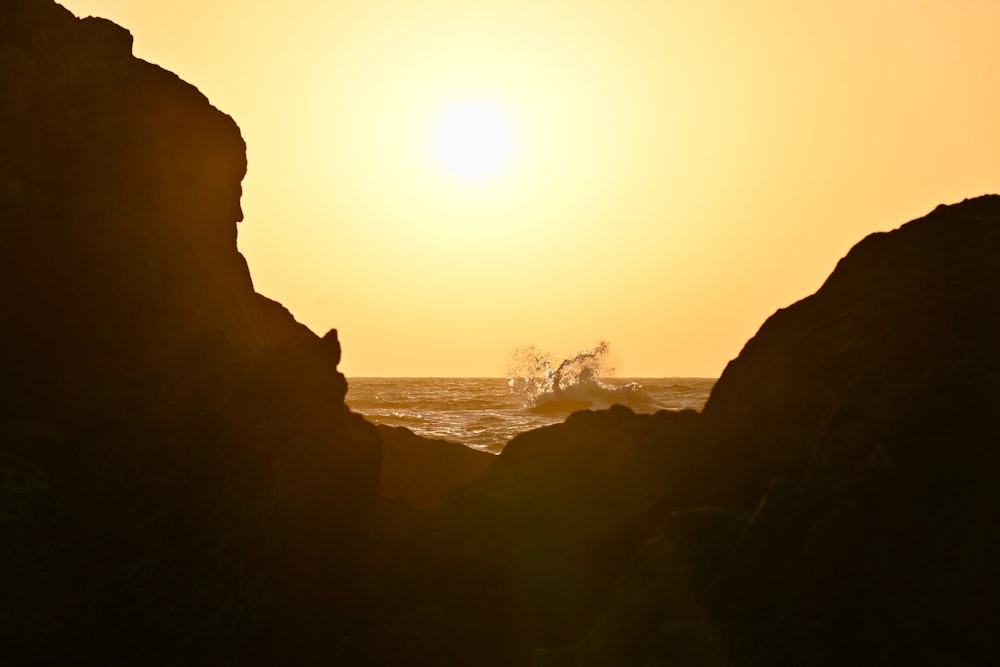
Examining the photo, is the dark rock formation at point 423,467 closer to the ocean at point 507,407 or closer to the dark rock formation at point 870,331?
the dark rock formation at point 870,331

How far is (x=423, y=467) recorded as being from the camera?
Answer: 70.2ft

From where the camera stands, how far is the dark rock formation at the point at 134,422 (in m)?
12.1

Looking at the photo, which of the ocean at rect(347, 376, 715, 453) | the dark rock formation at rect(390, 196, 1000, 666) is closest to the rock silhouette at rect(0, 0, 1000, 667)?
the dark rock formation at rect(390, 196, 1000, 666)

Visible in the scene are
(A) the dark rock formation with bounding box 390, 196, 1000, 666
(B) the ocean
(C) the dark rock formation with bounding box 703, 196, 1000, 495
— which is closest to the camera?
(A) the dark rock formation with bounding box 390, 196, 1000, 666

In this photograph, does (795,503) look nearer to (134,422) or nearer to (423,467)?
(134,422)

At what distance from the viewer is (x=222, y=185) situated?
62.7 feet

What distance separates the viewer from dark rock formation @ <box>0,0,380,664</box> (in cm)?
1209

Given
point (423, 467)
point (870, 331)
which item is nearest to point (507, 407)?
point (423, 467)

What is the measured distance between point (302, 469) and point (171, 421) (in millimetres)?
2054

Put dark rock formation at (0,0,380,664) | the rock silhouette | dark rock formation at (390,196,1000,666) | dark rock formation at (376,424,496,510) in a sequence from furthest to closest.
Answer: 1. dark rock formation at (376,424,496,510)
2. dark rock formation at (0,0,380,664)
3. the rock silhouette
4. dark rock formation at (390,196,1000,666)

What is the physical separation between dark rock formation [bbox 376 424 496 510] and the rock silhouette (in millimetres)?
3793

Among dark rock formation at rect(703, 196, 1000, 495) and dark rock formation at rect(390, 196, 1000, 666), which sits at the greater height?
dark rock formation at rect(703, 196, 1000, 495)

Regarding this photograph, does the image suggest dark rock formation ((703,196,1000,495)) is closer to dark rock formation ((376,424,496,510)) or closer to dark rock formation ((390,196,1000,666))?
dark rock formation ((390,196,1000,666))

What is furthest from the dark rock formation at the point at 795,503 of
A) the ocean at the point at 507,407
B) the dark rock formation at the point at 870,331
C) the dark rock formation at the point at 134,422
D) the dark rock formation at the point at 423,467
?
the ocean at the point at 507,407
